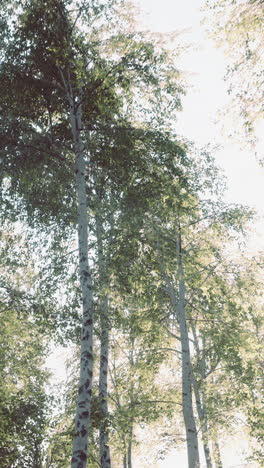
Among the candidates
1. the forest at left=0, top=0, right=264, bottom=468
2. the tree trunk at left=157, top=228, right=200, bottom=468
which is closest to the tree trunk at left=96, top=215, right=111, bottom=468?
the forest at left=0, top=0, right=264, bottom=468

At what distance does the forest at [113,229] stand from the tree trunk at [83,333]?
1.7 inches

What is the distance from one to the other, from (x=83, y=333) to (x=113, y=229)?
165 inches

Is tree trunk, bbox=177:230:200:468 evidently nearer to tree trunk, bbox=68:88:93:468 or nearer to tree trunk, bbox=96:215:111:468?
tree trunk, bbox=96:215:111:468

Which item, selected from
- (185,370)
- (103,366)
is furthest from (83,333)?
(103,366)

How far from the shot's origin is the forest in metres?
10.1

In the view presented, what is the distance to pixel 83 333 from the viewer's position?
328 inches

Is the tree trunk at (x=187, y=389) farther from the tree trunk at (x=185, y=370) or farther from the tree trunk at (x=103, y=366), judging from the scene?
the tree trunk at (x=103, y=366)

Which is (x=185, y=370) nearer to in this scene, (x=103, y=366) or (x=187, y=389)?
(x=187, y=389)

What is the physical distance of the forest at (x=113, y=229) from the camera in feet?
33.1

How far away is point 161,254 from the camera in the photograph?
12242 millimetres

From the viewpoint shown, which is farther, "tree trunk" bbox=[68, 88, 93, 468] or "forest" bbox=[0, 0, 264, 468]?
"forest" bbox=[0, 0, 264, 468]

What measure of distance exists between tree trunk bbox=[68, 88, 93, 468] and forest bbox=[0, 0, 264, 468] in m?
0.04

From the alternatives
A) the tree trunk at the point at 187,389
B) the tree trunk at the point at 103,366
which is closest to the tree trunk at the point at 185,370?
the tree trunk at the point at 187,389

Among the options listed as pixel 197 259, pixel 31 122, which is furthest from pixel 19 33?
pixel 197 259
